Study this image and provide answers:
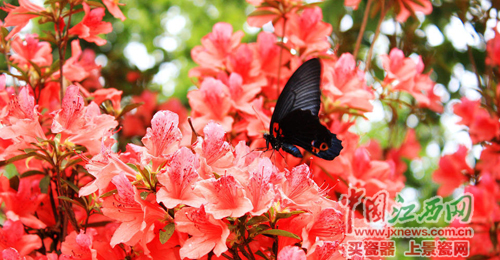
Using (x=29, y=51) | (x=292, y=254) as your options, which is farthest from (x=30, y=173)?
(x=292, y=254)

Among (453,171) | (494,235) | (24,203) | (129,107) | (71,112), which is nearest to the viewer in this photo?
(71,112)

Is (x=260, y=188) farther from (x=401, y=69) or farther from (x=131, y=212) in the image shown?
(x=401, y=69)

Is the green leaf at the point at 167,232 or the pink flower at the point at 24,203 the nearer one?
the green leaf at the point at 167,232

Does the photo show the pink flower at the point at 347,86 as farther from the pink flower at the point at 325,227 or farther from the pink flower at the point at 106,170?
the pink flower at the point at 106,170

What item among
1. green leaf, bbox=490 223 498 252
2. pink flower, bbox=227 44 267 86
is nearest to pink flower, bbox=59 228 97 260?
pink flower, bbox=227 44 267 86

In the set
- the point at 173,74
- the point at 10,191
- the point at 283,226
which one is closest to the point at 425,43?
the point at 283,226

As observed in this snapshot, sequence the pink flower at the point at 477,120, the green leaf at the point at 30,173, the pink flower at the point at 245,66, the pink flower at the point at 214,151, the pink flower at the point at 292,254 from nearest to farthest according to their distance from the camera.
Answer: the pink flower at the point at 292,254
the pink flower at the point at 214,151
the green leaf at the point at 30,173
the pink flower at the point at 245,66
the pink flower at the point at 477,120

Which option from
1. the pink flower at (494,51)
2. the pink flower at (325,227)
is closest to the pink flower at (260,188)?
the pink flower at (325,227)
